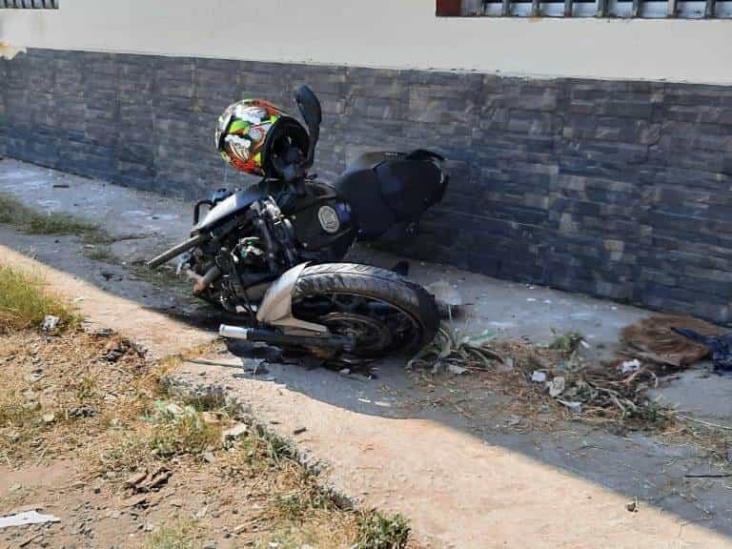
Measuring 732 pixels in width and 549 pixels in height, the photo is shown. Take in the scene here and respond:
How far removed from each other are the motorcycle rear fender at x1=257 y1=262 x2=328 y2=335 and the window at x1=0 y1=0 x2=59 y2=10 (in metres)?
6.75

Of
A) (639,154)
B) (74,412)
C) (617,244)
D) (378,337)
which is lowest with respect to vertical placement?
(74,412)

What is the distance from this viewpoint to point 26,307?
16.1 feet

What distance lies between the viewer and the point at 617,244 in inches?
195

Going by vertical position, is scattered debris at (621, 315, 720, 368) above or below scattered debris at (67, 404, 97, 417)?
above

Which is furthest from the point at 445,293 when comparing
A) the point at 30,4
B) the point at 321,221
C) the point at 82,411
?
the point at 30,4

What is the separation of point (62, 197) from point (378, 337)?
5.39m

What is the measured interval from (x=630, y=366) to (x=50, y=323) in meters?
3.12

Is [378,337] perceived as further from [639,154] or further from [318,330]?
[639,154]

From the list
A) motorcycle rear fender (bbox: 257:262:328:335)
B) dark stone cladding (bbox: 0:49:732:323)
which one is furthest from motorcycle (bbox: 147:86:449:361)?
dark stone cladding (bbox: 0:49:732:323)

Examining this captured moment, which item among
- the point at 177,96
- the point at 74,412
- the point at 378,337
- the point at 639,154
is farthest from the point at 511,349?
the point at 177,96

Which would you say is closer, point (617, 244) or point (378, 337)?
point (378, 337)

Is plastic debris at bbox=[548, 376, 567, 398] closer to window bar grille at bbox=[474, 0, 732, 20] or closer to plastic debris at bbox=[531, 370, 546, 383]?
plastic debris at bbox=[531, 370, 546, 383]

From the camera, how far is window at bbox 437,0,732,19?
14.7ft

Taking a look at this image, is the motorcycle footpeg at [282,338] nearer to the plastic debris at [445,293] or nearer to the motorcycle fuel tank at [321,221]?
the motorcycle fuel tank at [321,221]
